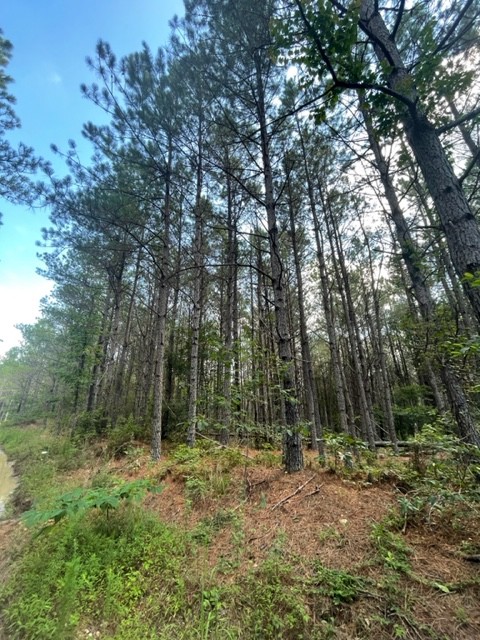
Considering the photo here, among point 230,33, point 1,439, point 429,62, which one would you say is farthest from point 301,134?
point 1,439

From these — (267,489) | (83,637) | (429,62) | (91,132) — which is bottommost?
(83,637)

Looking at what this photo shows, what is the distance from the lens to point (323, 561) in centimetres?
218

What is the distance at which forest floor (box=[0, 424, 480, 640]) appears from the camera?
171 centimetres

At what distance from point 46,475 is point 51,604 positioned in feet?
18.0

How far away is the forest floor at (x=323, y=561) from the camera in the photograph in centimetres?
171

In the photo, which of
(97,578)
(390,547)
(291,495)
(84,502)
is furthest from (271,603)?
(84,502)

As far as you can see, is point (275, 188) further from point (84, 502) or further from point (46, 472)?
point (46, 472)

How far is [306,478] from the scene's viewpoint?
3607 mm

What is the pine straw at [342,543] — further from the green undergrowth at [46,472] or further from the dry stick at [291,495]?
the green undergrowth at [46,472]

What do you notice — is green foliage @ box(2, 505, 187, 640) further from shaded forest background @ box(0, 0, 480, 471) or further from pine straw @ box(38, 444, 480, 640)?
shaded forest background @ box(0, 0, 480, 471)

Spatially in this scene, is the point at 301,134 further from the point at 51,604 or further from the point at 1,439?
the point at 1,439

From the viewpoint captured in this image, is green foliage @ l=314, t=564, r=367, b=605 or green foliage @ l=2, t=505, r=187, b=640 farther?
green foliage @ l=2, t=505, r=187, b=640

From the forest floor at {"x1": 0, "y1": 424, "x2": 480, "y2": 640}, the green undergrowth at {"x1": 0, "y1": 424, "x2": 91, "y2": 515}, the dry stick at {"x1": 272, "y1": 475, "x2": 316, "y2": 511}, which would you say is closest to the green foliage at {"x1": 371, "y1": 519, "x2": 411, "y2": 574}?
the forest floor at {"x1": 0, "y1": 424, "x2": 480, "y2": 640}

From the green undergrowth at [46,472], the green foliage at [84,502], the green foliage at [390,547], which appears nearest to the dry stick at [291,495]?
the green foliage at [390,547]
